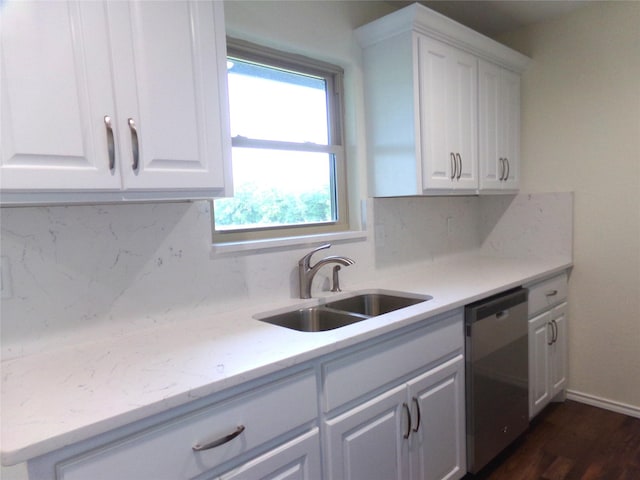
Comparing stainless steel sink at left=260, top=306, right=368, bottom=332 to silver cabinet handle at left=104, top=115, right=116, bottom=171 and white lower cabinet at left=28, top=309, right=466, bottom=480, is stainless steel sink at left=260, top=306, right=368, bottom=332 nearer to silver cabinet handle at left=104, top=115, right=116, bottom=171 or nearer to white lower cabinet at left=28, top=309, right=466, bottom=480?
white lower cabinet at left=28, top=309, right=466, bottom=480

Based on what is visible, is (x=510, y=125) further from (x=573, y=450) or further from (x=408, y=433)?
(x=408, y=433)

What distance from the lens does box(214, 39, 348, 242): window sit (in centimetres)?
192

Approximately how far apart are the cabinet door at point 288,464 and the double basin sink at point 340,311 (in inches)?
21.8

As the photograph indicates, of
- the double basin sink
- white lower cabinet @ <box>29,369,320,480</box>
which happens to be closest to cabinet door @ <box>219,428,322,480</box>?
white lower cabinet @ <box>29,369,320,480</box>

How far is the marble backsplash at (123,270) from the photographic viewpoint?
50.7 inches

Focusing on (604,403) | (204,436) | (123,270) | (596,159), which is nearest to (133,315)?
(123,270)

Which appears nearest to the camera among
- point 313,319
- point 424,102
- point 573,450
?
point 313,319

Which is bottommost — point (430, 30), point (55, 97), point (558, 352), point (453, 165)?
point (558, 352)

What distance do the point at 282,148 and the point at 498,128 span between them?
4.62 feet

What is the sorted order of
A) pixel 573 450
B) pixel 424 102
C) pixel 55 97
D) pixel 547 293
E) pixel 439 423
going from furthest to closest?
1. pixel 547 293
2. pixel 573 450
3. pixel 424 102
4. pixel 439 423
5. pixel 55 97

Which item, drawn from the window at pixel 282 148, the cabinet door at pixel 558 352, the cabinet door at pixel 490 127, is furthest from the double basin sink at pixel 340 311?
the cabinet door at pixel 558 352

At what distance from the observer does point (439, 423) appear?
177cm

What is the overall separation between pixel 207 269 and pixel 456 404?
118 centimetres

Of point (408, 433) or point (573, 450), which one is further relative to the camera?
point (573, 450)
